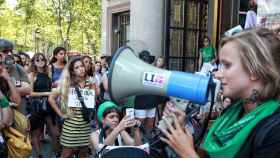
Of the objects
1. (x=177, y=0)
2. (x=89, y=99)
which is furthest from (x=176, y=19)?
(x=89, y=99)

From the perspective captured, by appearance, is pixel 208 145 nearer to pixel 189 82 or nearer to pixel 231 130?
pixel 231 130

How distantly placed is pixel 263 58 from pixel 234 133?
28 centimetres

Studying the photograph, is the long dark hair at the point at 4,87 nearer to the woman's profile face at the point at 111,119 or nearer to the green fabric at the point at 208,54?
the woman's profile face at the point at 111,119

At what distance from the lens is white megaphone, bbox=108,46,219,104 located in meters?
1.78

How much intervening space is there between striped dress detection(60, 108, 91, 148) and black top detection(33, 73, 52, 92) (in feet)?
5.96

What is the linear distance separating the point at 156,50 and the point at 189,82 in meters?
7.04

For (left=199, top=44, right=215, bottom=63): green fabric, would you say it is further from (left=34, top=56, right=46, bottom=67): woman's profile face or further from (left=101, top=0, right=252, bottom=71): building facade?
(left=34, top=56, right=46, bottom=67): woman's profile face

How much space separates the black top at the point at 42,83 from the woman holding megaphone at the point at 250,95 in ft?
17.1

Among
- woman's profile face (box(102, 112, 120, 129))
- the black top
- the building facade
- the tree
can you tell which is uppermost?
the tree

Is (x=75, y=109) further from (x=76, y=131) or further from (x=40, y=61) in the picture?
(x=40, y=61)

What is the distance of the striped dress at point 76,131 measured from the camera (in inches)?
188

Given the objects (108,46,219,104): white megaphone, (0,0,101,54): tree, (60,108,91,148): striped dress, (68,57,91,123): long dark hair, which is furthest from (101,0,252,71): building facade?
(0,0,101,54): tree

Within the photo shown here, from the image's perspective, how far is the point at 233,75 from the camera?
1.54 meters

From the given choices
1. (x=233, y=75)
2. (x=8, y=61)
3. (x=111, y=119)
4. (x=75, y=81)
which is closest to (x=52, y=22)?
(x=75, y=81)
